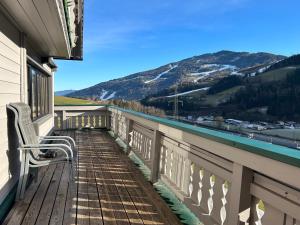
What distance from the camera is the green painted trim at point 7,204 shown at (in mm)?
3220

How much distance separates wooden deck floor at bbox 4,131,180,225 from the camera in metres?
3.21

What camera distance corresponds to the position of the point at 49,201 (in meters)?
3.70

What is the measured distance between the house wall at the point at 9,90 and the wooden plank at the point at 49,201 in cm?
41

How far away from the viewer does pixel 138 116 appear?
5.63 meters

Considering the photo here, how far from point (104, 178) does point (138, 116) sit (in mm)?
1275

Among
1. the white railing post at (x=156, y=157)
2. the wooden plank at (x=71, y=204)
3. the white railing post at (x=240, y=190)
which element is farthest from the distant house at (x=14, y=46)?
the white railing post at (x=240, y=190)

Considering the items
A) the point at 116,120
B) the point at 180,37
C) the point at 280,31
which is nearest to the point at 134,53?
the point at 180,37

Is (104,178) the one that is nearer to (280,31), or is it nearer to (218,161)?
(218,161)

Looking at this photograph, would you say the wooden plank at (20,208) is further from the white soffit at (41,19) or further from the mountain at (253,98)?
the mountain at (253,98)

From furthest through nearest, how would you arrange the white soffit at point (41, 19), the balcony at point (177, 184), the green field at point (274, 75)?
the green field at point (274, 75)
the white soffit at point (41, 19)
the balcony at point (177, 184)

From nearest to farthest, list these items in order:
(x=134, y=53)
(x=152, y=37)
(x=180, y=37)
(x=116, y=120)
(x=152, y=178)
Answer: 1. (x=152, y=178)
2. (x=116, y=120)
3. (x=152, y=37)
4. (x=134, y=53)
5. (x=180, y=37)

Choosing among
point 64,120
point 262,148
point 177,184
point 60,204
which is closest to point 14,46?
point 60,204

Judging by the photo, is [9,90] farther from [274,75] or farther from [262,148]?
[274,75]

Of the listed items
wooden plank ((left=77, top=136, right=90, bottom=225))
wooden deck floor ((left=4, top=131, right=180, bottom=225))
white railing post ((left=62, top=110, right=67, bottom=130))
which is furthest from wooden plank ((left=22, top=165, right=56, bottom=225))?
white railing post ((left=62, top=110, right=67, bottom=130))
